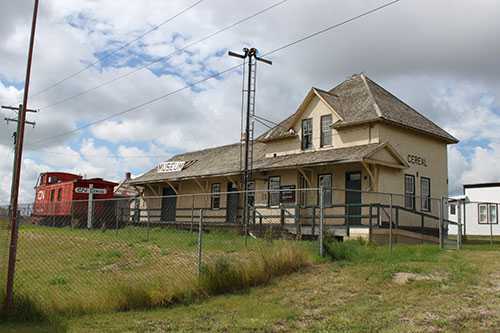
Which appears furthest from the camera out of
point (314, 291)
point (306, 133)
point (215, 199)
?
point (215, 199)

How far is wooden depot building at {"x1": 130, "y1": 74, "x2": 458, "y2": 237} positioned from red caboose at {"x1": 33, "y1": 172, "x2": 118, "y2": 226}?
633cm

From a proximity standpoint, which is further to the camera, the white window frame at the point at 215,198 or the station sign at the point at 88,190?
the station sign at the point at 88,190

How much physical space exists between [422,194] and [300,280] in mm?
14795

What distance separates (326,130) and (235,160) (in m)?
6.74

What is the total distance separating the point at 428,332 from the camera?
7758mm

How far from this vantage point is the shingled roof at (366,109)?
76.5ft

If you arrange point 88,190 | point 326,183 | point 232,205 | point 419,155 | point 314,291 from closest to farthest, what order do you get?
point 314,291 < point 326,183 < point 419,155 < point 232,205 < point 88,190

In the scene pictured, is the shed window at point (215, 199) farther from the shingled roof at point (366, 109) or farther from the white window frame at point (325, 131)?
the white window frame at point (325, 131)

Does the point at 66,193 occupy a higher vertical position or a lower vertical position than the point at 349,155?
lower

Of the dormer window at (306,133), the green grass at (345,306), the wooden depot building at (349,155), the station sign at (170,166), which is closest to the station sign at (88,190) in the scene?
the station sign at (170,166)

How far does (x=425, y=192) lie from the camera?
25.1 m

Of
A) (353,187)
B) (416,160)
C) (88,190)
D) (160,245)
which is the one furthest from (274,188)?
(88,190)

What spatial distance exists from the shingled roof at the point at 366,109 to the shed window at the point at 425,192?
89.9 inches

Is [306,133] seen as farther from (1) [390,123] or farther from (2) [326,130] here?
(1) [390,123]
